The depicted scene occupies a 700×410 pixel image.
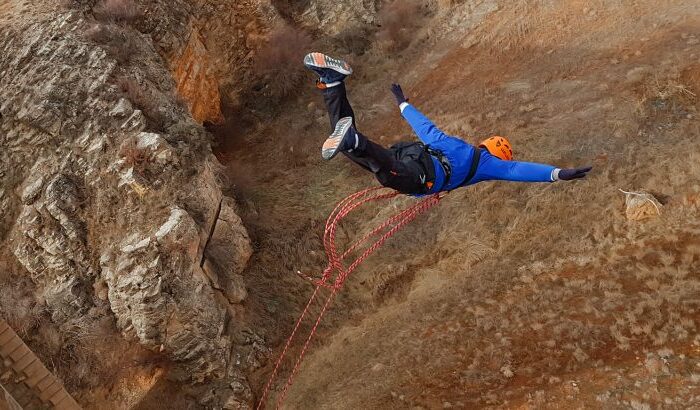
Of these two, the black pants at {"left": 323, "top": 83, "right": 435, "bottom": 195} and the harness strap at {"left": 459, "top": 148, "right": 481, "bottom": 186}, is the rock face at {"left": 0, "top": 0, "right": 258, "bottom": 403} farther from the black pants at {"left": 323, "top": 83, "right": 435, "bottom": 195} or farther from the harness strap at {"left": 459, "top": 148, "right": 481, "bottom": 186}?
the harness strap at {"left": 459, "top": 148, "right": 481, "bottom": 186}

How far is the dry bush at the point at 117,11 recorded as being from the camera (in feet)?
34.8

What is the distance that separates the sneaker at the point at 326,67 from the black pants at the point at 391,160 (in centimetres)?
13

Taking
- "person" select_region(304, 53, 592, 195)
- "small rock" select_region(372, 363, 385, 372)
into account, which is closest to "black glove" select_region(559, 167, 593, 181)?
"person" select_region(304, 53, 592, 195)

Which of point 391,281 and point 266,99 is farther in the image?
point 266,99

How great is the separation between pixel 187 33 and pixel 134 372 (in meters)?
8.14

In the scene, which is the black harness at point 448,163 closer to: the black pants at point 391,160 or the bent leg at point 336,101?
the black pants at point 391,160

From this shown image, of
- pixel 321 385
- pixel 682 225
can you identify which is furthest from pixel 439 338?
pixel 682 225

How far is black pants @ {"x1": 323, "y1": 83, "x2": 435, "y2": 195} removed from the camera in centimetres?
648

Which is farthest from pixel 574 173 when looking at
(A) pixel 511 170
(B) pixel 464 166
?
(B) pixel 464 166

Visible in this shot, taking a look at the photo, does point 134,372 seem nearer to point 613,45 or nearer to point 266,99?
point 266,99

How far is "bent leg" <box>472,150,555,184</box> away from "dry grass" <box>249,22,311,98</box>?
7.73m

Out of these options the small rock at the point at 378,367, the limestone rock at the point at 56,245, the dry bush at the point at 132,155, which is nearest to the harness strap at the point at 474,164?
the small rock at the point at 378,367

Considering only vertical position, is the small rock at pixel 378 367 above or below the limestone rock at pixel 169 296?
below

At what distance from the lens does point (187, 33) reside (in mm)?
12336
